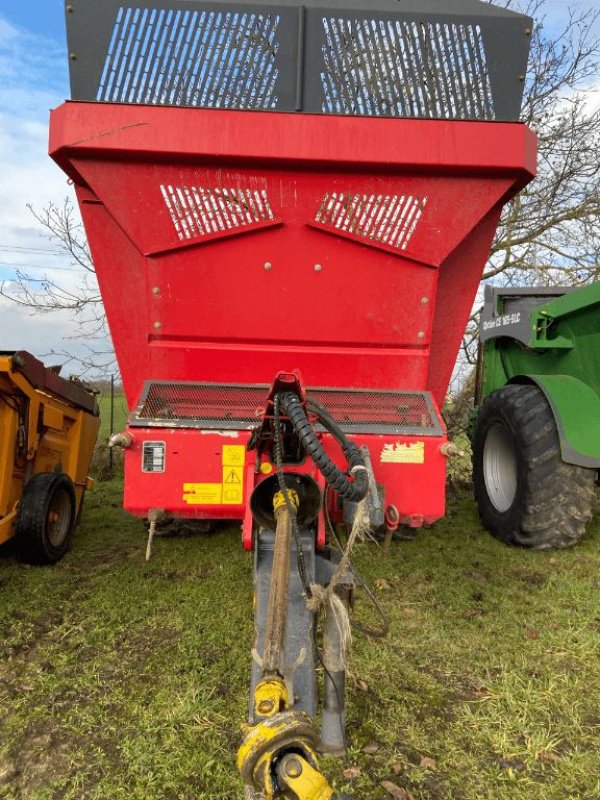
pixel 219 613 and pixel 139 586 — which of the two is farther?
pixel 139 586

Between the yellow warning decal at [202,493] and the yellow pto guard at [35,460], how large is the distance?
1.49m

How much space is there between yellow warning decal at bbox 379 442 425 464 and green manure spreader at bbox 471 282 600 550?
1.36 m

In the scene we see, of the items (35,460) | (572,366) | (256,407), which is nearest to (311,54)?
(256,407)

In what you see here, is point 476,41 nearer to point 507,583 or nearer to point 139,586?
point 507,583

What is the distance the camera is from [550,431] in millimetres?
3605

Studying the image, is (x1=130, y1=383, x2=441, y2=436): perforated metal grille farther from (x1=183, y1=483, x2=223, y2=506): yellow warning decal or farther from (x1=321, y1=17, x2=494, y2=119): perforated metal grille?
(x1=321, y1=17, x2=494, y2=119): perforated metal grille

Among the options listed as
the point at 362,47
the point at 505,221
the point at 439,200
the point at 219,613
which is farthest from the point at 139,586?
the point at 505,221

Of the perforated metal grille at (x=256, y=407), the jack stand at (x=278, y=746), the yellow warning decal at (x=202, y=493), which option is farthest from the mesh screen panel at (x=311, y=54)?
the jack stand at (x=278, y=746)

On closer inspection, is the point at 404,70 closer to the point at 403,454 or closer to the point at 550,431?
the point at 403,454

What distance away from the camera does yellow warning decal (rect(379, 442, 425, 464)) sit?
2.56 metres

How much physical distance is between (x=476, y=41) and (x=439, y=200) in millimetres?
707

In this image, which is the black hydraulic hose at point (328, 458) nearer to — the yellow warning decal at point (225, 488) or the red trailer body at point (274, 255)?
the red trailer body at point (274, 255)

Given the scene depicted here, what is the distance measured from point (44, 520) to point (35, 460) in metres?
0.44

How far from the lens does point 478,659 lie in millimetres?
2539
